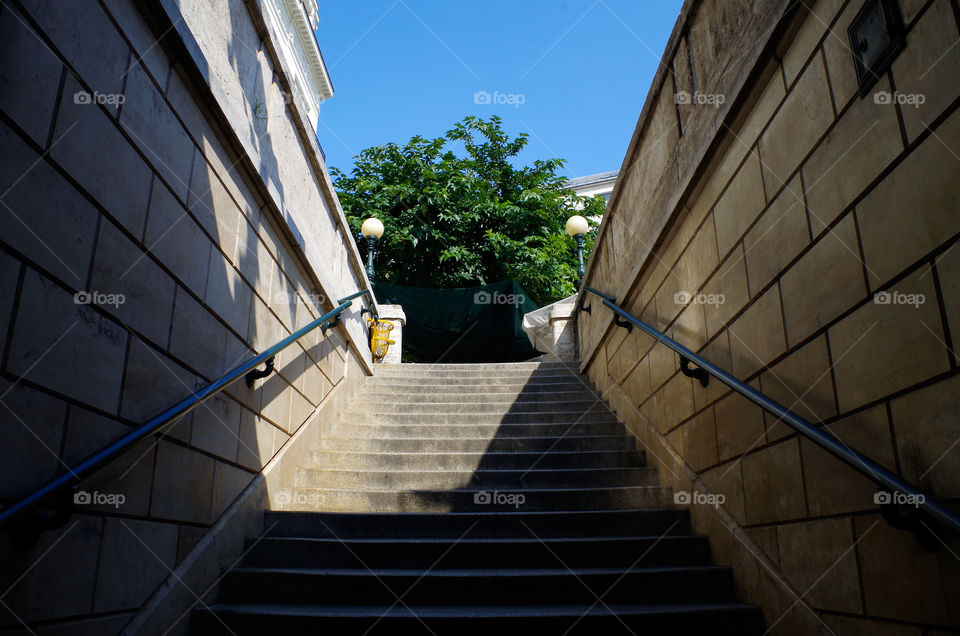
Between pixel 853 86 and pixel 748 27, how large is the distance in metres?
0.95

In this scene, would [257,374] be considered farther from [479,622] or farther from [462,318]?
[462,318]

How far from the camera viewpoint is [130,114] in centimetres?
223

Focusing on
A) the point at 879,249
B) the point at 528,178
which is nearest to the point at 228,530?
the point at 879,249

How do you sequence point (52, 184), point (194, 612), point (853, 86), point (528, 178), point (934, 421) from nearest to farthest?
point (934, 421) < point (52, 184) < point (853, 86) < point (194, 612) < point (528, 178)

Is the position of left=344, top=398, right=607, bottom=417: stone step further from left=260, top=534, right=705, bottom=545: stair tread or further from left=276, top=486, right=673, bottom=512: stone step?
left=260, top=534, right=705, bottom=545: stair tread

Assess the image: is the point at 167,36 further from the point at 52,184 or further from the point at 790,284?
the point at 790,284

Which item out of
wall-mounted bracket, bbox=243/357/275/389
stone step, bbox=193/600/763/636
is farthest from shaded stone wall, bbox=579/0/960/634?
wall-mounted bracket, bbox=243/357/275/389

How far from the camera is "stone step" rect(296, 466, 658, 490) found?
421cm

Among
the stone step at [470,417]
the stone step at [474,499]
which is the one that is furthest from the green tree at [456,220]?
the stone step at [474,499]

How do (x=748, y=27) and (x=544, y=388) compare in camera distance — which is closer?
(x=748, y=27)

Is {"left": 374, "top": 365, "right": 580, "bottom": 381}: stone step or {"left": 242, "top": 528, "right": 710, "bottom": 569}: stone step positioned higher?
{"left": 374, "top": 365, "right": 580, "bottom": 381}: stone step

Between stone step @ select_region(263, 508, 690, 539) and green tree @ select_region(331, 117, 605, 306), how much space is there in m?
9.55

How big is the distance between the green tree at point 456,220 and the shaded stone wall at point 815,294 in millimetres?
9270

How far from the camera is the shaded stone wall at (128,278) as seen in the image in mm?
1690
